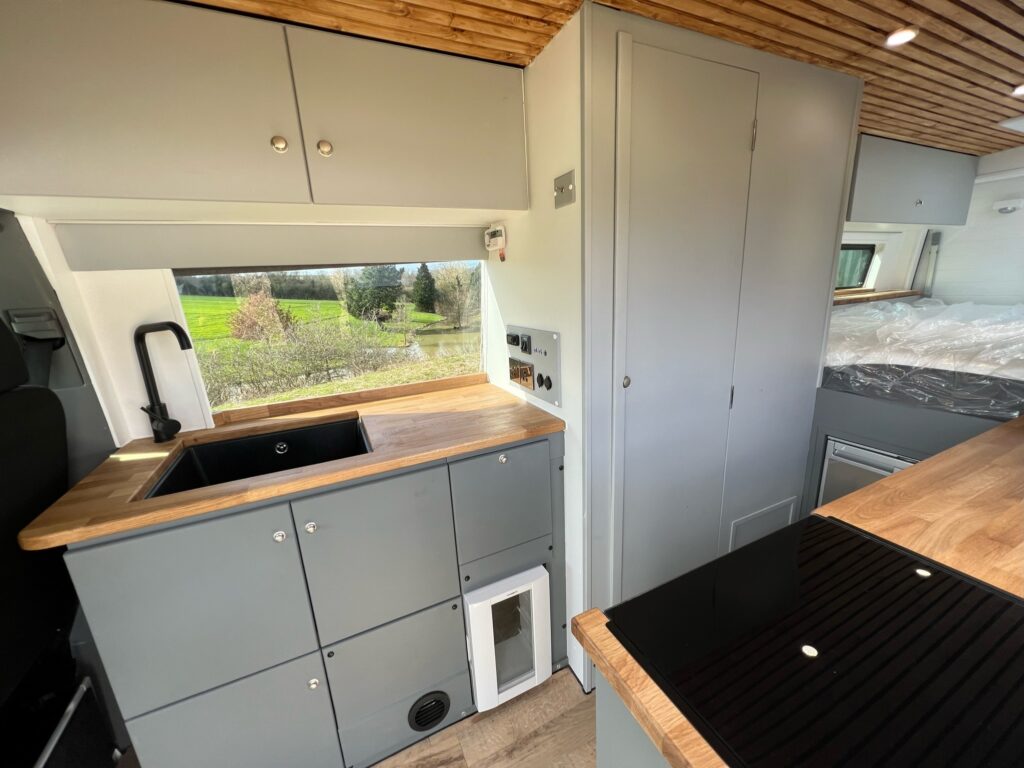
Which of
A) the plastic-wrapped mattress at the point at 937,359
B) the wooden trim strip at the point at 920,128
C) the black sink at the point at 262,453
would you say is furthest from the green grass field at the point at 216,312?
the wooden trim strip at the point at 920,128

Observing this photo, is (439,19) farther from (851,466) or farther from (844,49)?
(851,466)

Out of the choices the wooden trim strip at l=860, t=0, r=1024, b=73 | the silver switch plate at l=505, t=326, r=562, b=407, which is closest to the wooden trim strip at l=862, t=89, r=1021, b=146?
the wooden trim strip at l=860, t=0, r=1024, b=73

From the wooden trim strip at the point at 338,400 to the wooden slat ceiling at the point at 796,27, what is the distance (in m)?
1.24

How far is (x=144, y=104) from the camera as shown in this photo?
0.95 metres

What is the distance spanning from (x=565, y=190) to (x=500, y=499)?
3.33 feet

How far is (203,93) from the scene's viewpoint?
0.99 metres

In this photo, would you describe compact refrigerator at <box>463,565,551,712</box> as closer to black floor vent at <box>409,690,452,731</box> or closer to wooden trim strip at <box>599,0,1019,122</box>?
black floor vent at <box>409,690,452,731</box>

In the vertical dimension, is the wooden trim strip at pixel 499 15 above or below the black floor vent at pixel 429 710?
above

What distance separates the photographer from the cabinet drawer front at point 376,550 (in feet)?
3.65

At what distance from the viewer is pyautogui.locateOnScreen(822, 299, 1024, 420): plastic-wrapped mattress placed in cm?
146

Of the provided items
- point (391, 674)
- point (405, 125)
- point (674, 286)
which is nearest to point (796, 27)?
point (674, 286)

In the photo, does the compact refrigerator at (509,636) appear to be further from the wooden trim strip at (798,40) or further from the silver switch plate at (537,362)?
the wooden trim strip at (798,40)

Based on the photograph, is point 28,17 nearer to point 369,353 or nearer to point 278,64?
point 278,64

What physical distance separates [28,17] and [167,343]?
0.91 m
